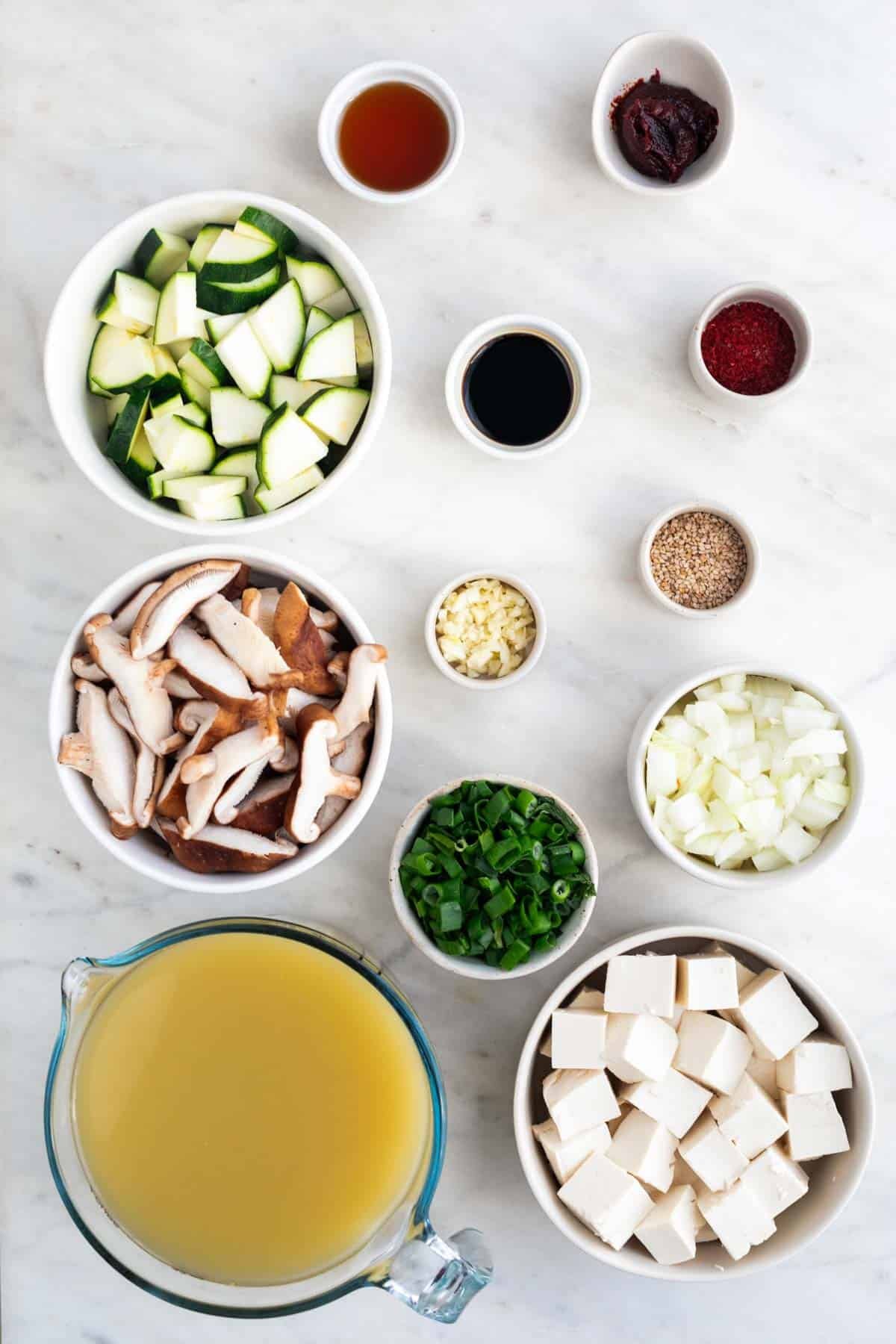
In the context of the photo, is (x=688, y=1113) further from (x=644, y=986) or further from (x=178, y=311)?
(x=178, y=311)

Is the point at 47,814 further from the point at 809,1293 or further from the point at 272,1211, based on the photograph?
the point at 809,1293

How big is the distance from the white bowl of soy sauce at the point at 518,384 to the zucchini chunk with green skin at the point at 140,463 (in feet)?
1.56

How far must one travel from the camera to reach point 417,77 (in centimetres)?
179

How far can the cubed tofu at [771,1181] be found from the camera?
1723mm

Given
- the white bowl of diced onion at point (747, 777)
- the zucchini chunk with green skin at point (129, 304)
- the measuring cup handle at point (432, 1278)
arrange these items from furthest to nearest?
1. the white bowl of diced onion at point (747, 777)
2. the zucchini chunk with green skin at point (129, 304)
3. the measuring cup handle at point (432, 1278)

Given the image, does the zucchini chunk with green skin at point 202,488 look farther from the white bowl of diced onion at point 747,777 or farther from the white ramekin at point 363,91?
the white bowl of diced onion at point 747,777

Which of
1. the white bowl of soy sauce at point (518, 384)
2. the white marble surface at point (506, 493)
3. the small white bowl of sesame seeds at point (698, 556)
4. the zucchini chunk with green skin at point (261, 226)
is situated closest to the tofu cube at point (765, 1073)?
the white marble surface at point (506, 493)

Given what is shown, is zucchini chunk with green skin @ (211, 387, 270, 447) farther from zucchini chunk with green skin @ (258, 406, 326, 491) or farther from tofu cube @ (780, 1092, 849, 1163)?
tofu cube @ (780, 1092, 849, 1163)

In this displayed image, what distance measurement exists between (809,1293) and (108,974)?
1.33 m

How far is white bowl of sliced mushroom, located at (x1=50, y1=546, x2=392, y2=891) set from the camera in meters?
1.56

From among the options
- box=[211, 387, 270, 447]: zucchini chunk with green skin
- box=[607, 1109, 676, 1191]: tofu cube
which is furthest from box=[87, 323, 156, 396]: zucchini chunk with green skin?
box=[607, 1109, 676, 1191]: tofu cube

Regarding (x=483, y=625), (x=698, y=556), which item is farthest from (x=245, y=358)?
(x=698, y=556)

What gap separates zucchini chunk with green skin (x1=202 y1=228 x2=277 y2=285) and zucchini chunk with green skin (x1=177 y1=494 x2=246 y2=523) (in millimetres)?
320

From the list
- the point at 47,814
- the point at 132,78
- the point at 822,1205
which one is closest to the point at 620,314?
the point at 132,78
